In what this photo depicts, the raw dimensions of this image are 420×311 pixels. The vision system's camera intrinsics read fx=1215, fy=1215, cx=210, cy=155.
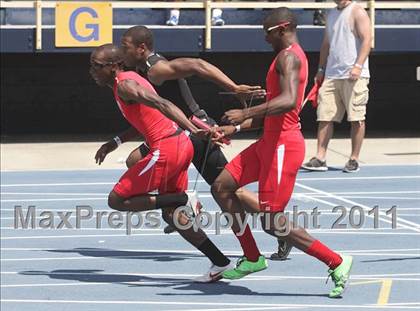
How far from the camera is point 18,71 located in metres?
20.1

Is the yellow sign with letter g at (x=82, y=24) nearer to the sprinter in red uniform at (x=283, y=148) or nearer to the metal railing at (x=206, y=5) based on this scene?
the metal railing at (x=206, y=5)

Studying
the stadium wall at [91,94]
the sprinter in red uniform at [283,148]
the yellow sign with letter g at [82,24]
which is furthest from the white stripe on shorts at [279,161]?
the stadium wall at [91,94]

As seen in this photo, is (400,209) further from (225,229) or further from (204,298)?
(204,298)

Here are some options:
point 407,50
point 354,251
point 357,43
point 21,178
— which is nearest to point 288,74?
point 354,251

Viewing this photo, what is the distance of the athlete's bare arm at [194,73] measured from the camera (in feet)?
28.8

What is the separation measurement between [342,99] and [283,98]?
23.4 ft

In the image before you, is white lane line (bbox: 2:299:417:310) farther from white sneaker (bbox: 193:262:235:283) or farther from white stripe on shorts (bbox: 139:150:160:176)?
white stripe on shorts (bbox: 139:150:160:176)

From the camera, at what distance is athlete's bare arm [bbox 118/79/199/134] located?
8.41m

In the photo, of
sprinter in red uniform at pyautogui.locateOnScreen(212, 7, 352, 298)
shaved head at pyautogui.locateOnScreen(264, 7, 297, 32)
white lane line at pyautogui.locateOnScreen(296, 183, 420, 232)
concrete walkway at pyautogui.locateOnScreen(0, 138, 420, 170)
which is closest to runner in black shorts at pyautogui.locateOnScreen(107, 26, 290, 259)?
sprinter in red uniform at pyautogui.locateOnScreen(212, 7, 352, 298)

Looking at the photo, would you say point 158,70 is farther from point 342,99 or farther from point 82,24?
point 82,24

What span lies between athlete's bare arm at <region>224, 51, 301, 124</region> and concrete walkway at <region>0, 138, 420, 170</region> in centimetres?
787

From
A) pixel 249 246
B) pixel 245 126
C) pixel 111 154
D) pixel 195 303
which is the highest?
pixel 245 126

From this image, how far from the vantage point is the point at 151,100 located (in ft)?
28.1

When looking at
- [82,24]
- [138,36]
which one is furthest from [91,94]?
[138,36]
